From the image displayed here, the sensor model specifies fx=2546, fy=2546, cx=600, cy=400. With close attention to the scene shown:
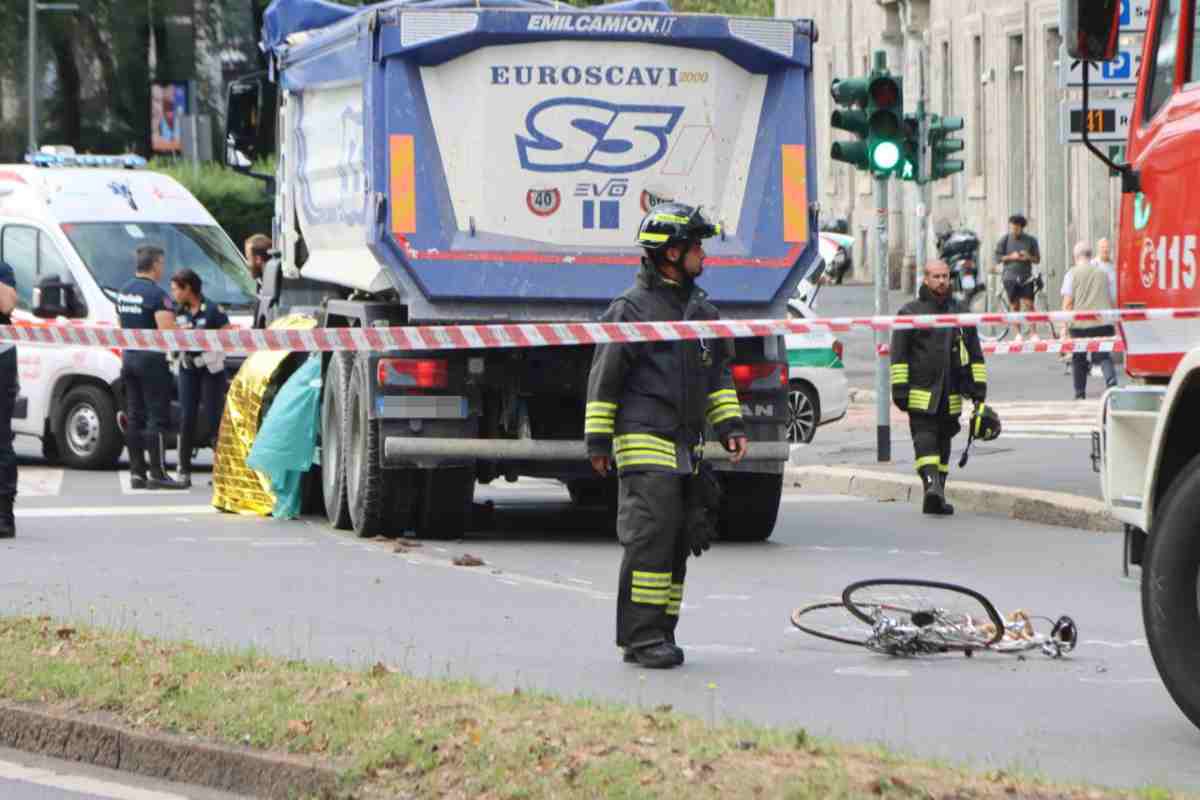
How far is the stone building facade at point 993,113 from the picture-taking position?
1540 inches

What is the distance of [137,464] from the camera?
62.3 feet

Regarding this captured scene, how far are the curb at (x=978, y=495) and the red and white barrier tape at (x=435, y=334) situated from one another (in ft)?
7.34

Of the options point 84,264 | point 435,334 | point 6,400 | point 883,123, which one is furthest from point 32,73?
point 435,334

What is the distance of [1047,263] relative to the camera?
3972 cm

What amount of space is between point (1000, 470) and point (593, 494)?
3.56m

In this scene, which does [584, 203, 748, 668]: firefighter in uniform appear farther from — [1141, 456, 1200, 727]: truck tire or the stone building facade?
the stone building facade

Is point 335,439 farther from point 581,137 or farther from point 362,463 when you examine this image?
point 581,137

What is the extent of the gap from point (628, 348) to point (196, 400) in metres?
10.2

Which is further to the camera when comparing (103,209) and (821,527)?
(103,209)

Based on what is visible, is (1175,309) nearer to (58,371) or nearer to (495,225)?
(495,225)

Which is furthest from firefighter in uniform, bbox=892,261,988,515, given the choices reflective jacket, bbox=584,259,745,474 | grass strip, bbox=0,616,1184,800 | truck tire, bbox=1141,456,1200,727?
truck tire, bbox=1141,456,1200,727

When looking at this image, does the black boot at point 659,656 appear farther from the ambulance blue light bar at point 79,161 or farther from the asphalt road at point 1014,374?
the asphalt road at point 1014,374

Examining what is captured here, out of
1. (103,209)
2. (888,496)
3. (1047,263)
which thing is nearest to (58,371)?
(103,209)

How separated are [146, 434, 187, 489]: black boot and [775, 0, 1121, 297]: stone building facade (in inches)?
689
